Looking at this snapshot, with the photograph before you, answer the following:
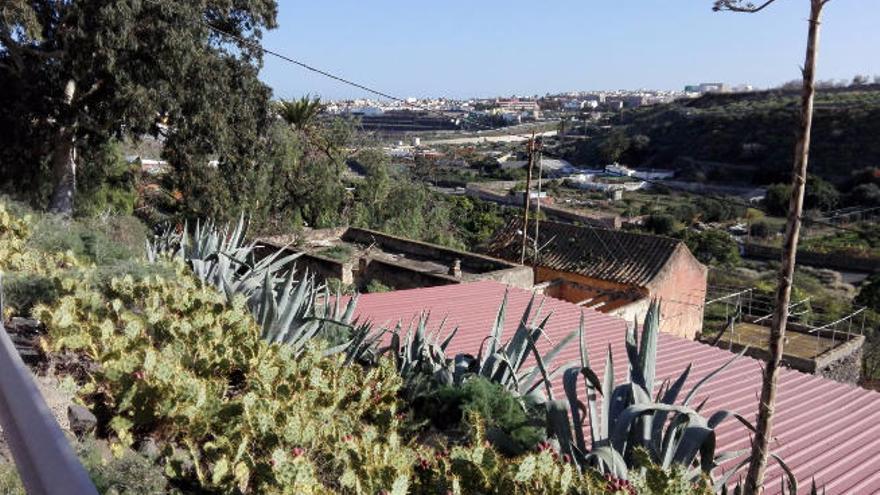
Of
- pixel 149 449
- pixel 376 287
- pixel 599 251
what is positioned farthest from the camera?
pixel 599 251

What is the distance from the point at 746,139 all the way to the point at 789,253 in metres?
72.1

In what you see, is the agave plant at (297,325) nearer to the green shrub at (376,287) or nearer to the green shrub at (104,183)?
the green shrub at (376,287)

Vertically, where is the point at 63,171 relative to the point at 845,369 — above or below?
above

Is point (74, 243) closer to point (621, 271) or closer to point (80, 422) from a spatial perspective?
point (80, 422)

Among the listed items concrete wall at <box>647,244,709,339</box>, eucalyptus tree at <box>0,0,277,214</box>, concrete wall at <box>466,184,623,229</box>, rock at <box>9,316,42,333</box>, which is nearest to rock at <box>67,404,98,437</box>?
rock at <box>9,316,42,333</box>

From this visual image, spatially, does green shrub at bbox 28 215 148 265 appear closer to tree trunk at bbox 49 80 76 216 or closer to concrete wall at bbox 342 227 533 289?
concrete wall at bbox 342 227 533 289

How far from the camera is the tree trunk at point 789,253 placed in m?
2.86

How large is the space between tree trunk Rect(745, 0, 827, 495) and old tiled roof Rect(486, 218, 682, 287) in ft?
48.4

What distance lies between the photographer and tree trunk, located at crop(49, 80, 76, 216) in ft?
52.3

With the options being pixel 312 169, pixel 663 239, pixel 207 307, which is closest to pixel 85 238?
pixel 207 307

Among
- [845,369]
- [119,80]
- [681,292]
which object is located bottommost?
[845,369]

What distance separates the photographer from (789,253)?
2.92m

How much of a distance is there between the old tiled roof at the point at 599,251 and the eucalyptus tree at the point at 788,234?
1477 cm

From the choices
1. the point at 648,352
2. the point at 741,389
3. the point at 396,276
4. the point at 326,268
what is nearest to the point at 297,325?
the point at 648,352
